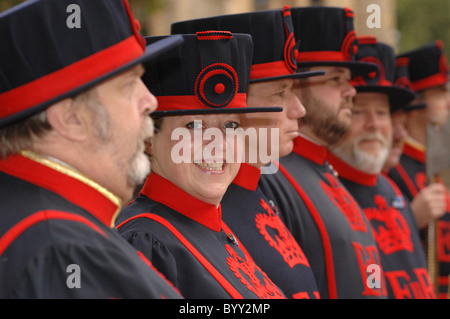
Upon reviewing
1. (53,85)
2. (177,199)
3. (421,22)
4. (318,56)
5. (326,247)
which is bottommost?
(421,22)

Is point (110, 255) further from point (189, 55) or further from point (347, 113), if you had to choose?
point (347, 113)

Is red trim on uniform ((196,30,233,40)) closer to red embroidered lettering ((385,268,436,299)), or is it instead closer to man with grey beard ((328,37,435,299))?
man with grey beard ((328,37,435,299))

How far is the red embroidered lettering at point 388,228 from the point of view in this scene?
4852 millimetres

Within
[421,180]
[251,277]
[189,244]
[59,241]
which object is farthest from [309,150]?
[59,241]

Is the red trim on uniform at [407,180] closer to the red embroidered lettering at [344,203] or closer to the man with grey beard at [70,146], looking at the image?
the red embroidered lettering at [344,203]

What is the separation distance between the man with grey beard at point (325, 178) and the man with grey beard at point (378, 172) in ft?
1.68

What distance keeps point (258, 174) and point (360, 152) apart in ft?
5.70

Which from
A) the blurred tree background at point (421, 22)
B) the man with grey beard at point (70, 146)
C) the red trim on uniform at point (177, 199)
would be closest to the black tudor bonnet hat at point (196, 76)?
the red trim on uniform at point (177, 199)

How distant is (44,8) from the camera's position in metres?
1.94

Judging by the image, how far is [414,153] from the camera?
675 centimetres

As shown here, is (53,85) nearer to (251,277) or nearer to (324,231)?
(251,277)

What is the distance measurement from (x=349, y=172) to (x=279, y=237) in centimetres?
181

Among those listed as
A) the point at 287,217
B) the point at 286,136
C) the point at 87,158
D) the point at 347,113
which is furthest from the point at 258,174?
the point at 87,158

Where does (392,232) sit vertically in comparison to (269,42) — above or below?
below
